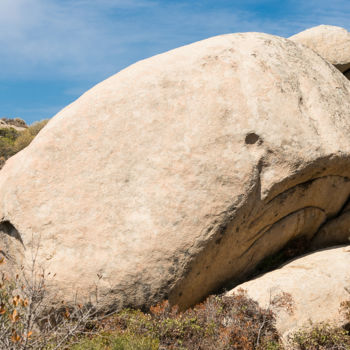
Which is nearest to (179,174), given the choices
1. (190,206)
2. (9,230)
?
(190,206)

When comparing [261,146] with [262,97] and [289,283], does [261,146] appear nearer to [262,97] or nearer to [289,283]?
[262,97]

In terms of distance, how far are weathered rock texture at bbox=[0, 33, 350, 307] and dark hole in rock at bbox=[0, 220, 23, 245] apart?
0.06 metres

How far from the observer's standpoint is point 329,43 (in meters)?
11.2

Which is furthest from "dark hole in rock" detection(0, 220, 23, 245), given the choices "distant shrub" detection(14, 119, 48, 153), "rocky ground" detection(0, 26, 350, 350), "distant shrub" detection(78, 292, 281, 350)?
"distant shrub" detection(14, 119, 48, 153)

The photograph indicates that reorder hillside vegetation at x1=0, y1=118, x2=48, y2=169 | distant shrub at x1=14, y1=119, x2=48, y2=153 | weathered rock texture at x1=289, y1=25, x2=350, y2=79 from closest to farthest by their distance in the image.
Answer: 1. weathered rock texture at x1=289, y1=25, x2=350, y2=79
2. hillside vegetation at x1=0, y1=118, x2=48, y2=169
3. distant shrub at x1=14, y1=119, x2=48, y2=153

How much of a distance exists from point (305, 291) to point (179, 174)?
2.76 meters

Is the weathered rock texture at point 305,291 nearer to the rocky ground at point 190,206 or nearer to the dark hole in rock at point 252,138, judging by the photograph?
the rocky ground at point 190,206

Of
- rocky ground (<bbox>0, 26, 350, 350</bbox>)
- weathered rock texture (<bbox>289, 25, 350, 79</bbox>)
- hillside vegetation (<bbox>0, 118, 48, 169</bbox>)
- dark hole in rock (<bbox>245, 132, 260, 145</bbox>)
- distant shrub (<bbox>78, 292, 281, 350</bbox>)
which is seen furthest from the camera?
hillside vegetation (<bbox>0, 118, 48, 169</bbox>)

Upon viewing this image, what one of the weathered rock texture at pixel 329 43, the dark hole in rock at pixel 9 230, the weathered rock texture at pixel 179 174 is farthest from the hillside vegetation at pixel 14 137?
the weathered rock texture at pixel 329 43

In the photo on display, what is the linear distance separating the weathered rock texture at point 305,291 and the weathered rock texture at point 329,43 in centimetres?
594

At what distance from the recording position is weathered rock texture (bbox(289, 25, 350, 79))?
1113 centimetres

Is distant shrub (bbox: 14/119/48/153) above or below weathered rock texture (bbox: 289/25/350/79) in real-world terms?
above

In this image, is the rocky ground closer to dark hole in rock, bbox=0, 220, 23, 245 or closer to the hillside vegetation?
dark hole in rock, bbox=0, 220, 23, 245

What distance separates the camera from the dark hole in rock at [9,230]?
717 cm
